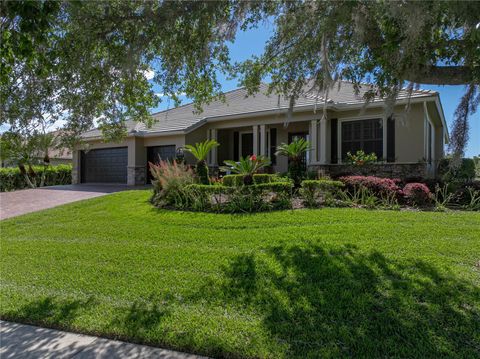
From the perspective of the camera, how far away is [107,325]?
3.63m

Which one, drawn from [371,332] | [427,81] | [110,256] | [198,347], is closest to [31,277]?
[110,256]

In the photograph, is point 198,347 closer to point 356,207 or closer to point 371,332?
point 371,332

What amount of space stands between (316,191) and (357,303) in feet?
18.5

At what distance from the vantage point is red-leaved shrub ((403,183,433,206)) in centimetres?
888

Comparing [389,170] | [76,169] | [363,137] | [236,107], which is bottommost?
[389,170]

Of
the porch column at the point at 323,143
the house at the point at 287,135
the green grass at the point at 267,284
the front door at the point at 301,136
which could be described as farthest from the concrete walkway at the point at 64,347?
the front door at the point at 301,136

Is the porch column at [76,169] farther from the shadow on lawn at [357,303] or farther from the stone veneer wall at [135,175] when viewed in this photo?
the shadow on lawn at [357,303]

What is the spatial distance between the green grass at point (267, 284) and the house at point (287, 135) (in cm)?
444

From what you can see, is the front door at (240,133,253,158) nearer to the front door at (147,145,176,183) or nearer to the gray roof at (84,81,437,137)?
the gray roof at (84,81,437,137)

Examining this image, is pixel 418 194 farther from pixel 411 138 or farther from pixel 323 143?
pixel 323 143

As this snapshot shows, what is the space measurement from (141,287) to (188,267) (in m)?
0.82

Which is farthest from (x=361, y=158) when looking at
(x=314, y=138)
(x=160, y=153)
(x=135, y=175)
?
(x=135, y=175)

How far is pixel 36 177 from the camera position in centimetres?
2011

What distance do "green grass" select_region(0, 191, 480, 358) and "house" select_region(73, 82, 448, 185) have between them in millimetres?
4442
